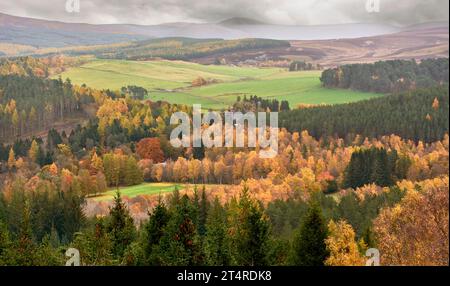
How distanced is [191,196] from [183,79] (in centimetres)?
1083

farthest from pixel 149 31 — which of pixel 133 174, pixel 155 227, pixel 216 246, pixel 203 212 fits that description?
pixel 216 246

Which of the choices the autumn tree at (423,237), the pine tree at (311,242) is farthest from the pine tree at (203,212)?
the autumn tree at (423,237)

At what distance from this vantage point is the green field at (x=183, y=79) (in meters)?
32.6

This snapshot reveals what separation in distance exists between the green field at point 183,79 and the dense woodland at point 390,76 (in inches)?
381

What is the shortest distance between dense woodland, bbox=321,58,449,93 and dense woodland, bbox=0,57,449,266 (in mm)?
5091

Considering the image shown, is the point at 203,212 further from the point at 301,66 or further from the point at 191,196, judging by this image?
the point at 301,66

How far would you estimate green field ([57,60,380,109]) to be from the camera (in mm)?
32625

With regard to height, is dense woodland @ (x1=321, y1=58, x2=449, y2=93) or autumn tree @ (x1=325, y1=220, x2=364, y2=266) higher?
dense woodland @ (x1=321, y1=58, x2=449, y2=93)

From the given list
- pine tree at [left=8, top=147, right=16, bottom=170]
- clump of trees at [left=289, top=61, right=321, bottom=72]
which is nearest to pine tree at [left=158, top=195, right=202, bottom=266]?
pine tree at [left=8, top=147, right=16, bottom=170]

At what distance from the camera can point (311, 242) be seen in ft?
67.2

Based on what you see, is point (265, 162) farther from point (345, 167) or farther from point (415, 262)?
point (415, 262)

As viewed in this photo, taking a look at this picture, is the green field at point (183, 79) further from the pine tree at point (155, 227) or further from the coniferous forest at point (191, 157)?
the pine tree at point (155, 227)

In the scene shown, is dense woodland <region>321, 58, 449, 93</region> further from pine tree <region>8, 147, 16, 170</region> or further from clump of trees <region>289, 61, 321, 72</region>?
pine tree <region>8, 147, 16, 170</region>
